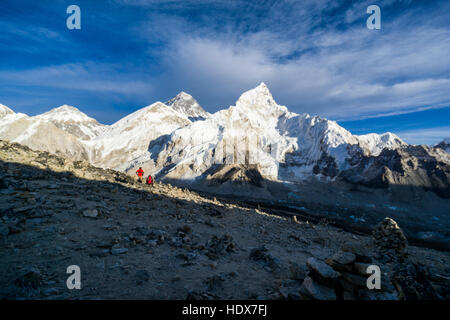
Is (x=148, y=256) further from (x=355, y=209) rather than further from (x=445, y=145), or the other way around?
(x=445, y=145)

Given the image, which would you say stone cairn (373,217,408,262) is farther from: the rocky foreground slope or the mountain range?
the mountain range

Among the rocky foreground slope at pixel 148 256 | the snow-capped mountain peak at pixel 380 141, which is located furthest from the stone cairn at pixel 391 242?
the snow-capped mountain peak at pixel 380 141

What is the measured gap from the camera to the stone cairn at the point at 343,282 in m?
4.90

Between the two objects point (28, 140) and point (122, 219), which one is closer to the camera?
point (122, 219)

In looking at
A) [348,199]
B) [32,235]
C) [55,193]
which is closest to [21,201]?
[55,193]

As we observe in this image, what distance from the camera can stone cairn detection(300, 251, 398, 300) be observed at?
4.90 metres

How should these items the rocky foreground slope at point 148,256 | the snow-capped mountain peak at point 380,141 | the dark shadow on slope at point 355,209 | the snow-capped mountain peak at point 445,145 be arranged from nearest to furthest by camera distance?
the rocky foreground slope at point 148,256 → the dark shadow on slope at point 355,209 → the snow-capped mountain peak at point 445,145 → the snow-capped mountain peak at point 380,141

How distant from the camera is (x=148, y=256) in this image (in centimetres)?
742

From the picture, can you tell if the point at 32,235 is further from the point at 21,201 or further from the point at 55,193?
the point at 55,193

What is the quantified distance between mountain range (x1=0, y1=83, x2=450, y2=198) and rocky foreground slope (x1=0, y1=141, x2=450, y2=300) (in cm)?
8388

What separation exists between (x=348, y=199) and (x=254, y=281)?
10511cm

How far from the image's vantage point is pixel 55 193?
10.8 m

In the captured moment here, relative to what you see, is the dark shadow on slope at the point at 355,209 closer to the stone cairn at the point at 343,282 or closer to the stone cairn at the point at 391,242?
the stone cairn at the point at 391,242

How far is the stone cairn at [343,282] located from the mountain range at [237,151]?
3558 inches
